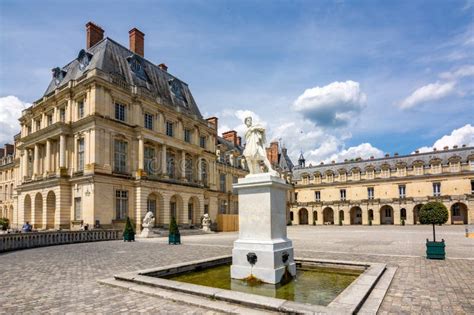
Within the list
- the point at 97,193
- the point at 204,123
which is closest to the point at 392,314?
the point at 97,193

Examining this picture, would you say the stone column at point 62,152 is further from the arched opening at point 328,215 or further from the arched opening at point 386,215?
the arched opening at point 386,215

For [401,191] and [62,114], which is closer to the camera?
[62,114]

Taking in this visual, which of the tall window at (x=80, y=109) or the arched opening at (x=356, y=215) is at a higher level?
the tall window at (x=80, y=109)

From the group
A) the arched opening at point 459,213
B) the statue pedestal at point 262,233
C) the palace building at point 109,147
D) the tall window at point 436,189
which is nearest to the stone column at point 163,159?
the palace building at point 109,147

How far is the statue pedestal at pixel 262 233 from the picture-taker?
25.6ft

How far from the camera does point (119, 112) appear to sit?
3009cm

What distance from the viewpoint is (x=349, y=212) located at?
5959 centimetres

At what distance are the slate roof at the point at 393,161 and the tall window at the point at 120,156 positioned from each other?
45301 mm

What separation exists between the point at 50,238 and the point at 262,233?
16.3 metres

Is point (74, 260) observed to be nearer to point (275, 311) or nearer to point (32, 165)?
point (275, 311)

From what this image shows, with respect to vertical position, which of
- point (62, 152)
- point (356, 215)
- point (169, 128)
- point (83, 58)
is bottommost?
point (356, 215)

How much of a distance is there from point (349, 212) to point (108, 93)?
156 ft

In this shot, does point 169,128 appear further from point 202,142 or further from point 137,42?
point 137,42

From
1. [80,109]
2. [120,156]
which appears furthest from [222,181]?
[80,109]
